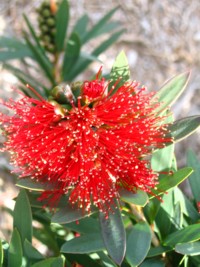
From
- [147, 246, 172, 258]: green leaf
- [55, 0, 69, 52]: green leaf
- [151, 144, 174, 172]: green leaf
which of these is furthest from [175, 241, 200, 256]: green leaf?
[55, 0, 69, 52]: green leaf

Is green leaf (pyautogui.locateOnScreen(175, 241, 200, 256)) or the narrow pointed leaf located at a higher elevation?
the narrow pointed leaf

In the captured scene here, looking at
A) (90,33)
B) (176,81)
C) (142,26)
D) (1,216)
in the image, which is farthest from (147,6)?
(176,81)

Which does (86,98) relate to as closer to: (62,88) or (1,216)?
(62,88)

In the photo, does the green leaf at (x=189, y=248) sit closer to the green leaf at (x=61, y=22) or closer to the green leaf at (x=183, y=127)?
the green leaf at (x=183, y=127)

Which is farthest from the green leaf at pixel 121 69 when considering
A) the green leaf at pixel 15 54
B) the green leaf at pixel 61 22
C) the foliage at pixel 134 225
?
the green leaf at pixel 15 54

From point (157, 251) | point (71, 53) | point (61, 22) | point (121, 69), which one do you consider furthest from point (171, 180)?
point (61, 22)

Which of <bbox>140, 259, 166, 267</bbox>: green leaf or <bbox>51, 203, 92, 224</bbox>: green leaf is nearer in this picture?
<bbox>51, 203, 92, 224</bbox>: green leaf

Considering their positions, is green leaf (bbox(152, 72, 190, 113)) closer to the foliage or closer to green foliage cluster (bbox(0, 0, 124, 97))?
the foliage
